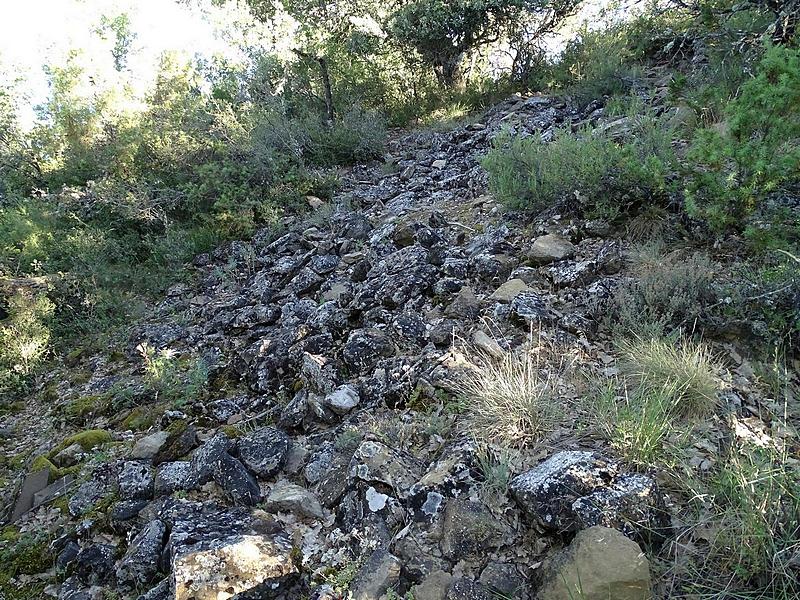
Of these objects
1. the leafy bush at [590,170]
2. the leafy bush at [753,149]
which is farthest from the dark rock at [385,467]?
the leafy bush at [590,170]

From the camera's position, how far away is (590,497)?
2.02 meters

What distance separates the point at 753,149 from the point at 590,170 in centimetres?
130

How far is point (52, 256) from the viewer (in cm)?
688

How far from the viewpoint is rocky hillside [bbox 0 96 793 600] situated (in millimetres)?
2037

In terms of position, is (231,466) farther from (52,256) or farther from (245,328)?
(52,256)

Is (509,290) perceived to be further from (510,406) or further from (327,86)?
(327,86)

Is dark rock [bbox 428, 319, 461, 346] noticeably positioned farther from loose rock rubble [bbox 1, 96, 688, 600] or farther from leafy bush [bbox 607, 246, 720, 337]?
leafy bush [bbox 607, 246, 720, 337]

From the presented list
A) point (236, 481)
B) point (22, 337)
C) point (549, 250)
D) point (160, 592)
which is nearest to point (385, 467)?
point (236, 481)

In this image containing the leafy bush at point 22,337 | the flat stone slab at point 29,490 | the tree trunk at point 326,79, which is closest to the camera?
the flat stone slab at point 29,490

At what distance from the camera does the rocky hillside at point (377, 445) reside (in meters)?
2.04

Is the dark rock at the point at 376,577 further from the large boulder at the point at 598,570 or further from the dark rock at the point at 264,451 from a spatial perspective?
the dark rock at the point at 264,451

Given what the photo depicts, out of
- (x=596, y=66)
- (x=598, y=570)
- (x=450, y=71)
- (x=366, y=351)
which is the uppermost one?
(x=450, y=71)

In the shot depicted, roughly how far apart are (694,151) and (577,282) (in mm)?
1146

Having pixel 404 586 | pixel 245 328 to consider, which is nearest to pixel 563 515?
pixel 404 586
